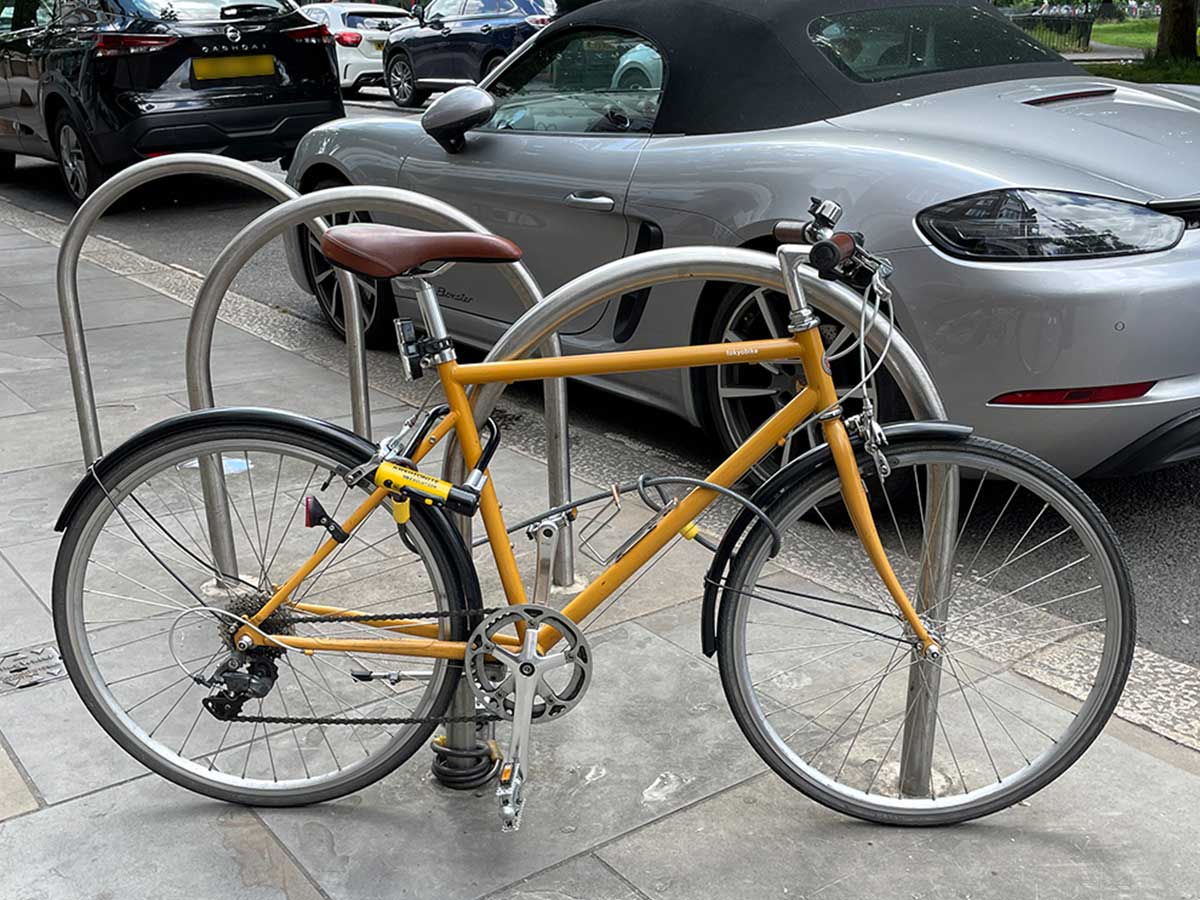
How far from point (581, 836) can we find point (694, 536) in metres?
0.65

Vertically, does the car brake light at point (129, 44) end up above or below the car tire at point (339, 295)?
above

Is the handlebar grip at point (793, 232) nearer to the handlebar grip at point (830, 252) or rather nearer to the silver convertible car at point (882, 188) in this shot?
the handlebar grip at point (830, 252)

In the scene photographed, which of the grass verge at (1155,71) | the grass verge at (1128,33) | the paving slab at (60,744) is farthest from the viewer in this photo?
the grass verge at (1128,33)

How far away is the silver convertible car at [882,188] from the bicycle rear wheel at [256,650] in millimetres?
1450

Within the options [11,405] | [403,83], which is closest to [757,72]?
[11,405]

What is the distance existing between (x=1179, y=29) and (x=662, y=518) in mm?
22345

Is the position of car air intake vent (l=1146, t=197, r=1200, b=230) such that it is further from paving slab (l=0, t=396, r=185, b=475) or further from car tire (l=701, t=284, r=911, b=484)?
paving slab (l=0, t=396, r=185, b=475)

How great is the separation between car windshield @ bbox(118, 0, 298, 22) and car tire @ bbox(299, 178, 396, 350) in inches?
167

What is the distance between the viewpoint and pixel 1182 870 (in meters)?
2.51

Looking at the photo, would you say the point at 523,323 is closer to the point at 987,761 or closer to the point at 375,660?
the point at 375,660

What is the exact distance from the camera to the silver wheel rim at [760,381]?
4047 millimetres

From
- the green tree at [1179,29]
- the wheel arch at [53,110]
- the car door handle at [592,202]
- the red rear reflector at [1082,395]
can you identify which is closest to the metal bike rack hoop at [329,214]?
the red rear reflector at [1082,395]

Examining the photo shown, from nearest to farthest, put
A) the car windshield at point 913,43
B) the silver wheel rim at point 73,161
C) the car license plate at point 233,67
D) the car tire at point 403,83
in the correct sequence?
the car windshield at point 913,43 → the car license plate at point 233,67 → the silver wheel rim at point 73,161 → the car tire at point 403,83

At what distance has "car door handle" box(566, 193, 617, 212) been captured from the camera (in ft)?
15.2
